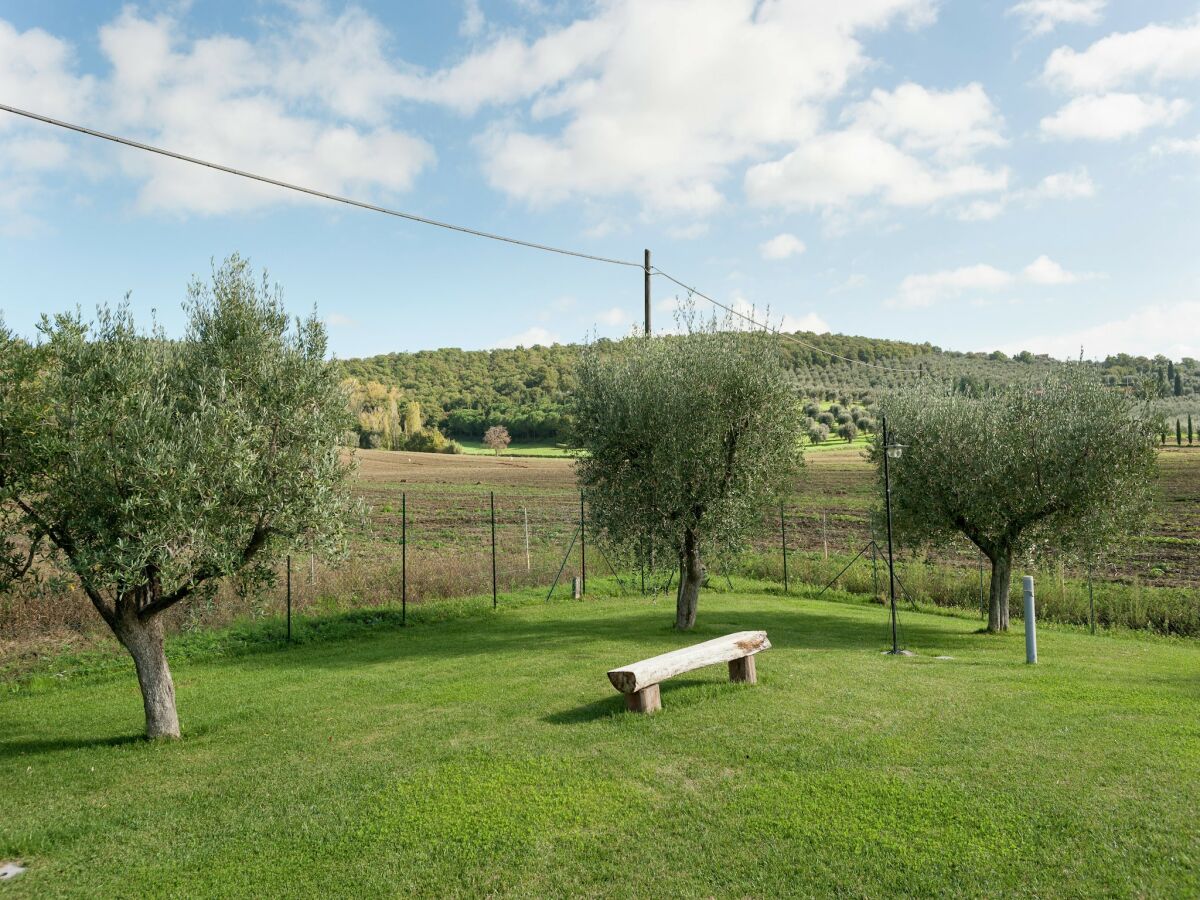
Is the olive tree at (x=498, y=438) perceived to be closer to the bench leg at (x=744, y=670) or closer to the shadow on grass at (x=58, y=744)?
the bench leg at (x=744, y=670)

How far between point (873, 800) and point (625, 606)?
15684 mm

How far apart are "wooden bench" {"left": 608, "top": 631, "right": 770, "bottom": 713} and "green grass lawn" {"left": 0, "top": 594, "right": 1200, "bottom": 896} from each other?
328 millimetres

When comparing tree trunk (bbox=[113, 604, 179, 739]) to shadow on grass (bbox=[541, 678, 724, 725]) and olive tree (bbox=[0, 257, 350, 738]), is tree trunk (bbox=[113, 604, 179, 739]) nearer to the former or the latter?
olive tree (bbox=[0, 257, 350, 738])

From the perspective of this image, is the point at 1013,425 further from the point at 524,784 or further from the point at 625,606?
the point at 524,784

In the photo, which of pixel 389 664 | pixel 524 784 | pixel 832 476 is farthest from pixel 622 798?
pixel 832 476

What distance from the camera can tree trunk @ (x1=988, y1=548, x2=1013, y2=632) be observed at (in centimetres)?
1881

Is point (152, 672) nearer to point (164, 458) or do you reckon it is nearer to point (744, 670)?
point (164, 458)

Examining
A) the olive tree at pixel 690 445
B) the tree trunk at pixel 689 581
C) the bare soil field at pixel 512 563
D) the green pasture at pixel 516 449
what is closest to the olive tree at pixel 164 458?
the bare soil field at pixel 512 563

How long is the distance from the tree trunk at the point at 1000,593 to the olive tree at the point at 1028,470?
0.08 ft

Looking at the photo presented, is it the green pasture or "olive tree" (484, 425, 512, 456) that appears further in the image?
"olive tree" (484, 425, 512, 456)

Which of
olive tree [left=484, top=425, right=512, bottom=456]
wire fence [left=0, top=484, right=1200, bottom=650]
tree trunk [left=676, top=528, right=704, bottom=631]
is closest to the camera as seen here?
wire fence [left=0, top=484, right=1200, bottom=650]

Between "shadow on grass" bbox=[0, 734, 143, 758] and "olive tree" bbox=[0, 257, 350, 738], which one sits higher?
"olive tree" bbox=[0, 257, 350, 738]

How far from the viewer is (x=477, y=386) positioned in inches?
4269

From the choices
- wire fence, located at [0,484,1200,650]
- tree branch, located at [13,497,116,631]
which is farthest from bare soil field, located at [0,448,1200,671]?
tree branch, located at [13,497,116,631]
